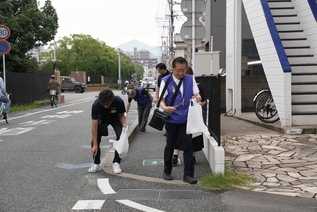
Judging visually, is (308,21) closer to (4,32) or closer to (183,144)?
(183,144)

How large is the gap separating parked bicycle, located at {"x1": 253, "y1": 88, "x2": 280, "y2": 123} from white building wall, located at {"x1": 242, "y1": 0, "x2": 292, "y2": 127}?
433 millimetres

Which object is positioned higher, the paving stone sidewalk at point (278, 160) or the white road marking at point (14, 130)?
the paving stone sidewalk at point (278, 160)

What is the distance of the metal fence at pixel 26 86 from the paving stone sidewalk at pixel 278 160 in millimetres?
A: 14238

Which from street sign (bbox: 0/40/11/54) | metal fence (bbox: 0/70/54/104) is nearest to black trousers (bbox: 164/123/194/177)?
street sign (bbox: 0/40/11/54)

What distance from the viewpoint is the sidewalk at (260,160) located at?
4863mm

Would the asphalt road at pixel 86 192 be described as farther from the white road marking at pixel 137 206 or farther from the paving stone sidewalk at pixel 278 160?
the paving stone sidewalk at pixel 278 160

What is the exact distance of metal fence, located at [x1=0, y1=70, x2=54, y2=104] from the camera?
19375 millimetres

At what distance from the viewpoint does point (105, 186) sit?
4.99 meters

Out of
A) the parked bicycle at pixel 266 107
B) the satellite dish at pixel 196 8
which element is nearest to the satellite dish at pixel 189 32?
the satellite dish at pixel 196 8

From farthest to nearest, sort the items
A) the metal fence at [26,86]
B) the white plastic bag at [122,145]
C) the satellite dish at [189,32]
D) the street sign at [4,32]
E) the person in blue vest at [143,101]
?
the metal fence at [26,86], the street sign at [4,32], the satellite dish at [189,32], the person in blue vest at [143,101], the white plastic bag at [122,145]

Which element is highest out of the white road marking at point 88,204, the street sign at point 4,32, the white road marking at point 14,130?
the street sign at point 4,32

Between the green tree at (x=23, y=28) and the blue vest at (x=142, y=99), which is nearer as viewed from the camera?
the blue vest at (x=142, y=99)

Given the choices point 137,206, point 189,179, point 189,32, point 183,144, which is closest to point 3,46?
point 189,32

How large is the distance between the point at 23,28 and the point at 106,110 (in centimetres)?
1957
